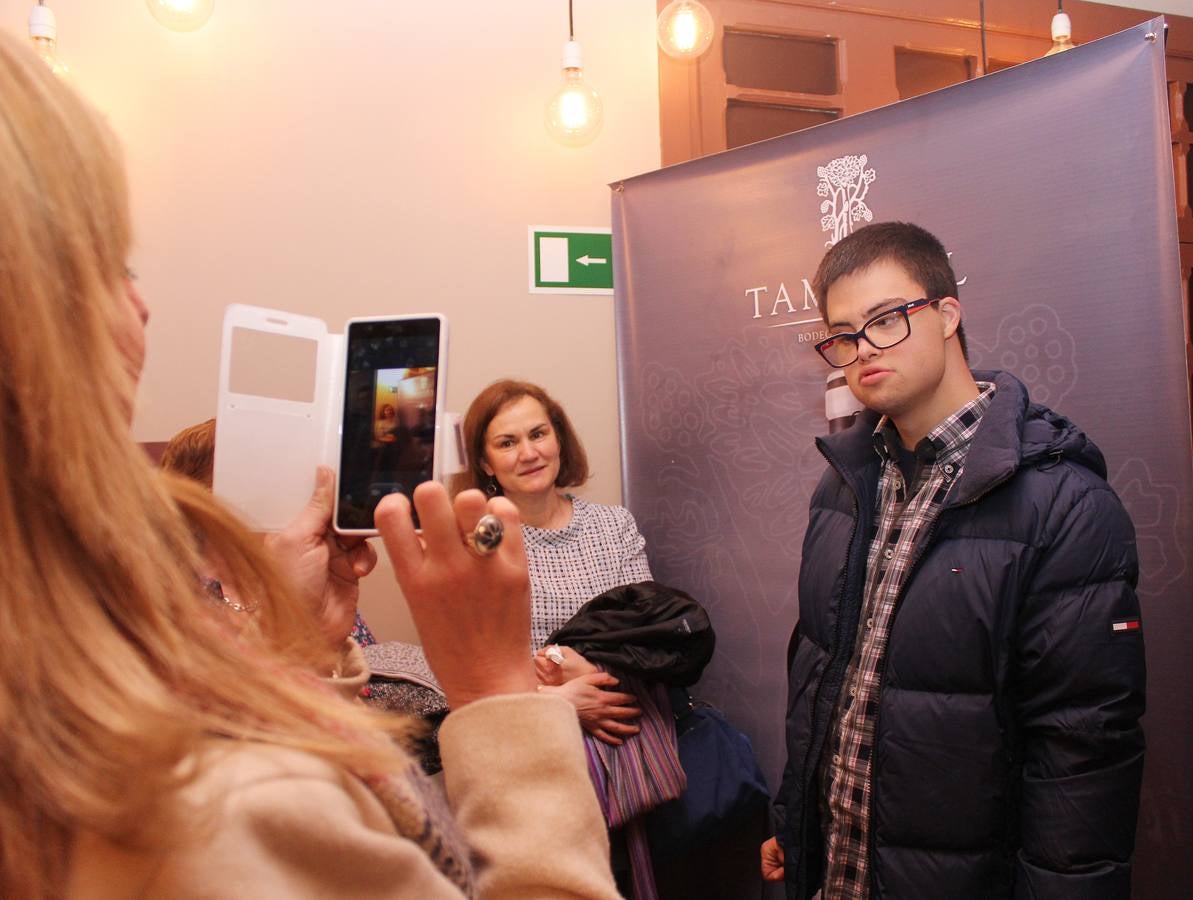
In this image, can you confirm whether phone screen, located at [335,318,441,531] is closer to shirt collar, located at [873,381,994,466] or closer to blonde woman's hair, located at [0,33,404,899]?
blonde woman's hair, located at [0,33,404,899]

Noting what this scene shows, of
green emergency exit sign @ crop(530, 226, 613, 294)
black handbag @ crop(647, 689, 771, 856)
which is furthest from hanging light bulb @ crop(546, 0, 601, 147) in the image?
black handbag @ crop(647, 689, 771, 856)

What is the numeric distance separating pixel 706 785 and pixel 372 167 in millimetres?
2233

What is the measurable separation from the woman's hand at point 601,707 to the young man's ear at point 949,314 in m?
1.15

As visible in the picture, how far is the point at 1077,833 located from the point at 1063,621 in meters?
0.35

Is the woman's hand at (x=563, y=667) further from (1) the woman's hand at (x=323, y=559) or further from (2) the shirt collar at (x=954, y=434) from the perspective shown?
(1) the woman's hand at (x=323, y=559)

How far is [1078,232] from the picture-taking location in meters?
2.15

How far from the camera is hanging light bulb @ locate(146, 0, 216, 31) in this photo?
263 centimetres

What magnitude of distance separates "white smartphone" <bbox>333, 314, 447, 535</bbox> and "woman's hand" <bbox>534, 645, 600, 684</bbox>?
130cm

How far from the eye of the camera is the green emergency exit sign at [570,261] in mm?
3223

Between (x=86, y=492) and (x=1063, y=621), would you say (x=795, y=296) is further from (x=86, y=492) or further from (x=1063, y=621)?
(x=86, y=492)

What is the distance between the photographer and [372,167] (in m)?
3.11

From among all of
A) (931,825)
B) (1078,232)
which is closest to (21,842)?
(931,825)

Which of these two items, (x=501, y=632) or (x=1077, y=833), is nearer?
(x=501, y=632)

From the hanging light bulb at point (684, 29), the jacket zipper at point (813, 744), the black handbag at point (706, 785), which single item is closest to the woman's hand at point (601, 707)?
the black handbag at point (706, 785)
